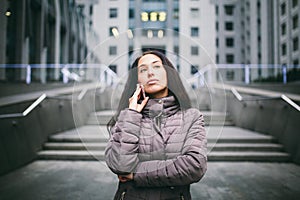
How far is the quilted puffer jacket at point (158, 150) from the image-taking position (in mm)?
1237

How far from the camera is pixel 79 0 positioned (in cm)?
302

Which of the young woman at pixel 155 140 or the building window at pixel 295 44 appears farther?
the building window at pixel 295 44

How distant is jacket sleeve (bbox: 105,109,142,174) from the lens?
1210 mm

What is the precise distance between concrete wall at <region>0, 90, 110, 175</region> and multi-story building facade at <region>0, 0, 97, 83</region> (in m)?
1.47

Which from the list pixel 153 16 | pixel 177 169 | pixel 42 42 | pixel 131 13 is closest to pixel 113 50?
pixel 153 16

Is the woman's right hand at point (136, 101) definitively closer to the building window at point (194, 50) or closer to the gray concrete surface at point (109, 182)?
the building window at point (194, 50)

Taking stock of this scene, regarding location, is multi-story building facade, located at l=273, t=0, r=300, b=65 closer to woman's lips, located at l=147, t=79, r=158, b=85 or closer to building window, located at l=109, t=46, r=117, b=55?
building window, located at l=109, t=46, r=117, b=55

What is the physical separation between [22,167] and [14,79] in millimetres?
4547

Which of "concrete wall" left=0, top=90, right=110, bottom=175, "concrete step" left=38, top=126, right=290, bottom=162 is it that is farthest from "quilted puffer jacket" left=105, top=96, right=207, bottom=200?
"concrete step" left=38, top=126, right=290, bottom=162

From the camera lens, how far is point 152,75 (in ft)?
4.20

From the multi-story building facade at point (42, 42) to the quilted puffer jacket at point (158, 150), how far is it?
3.45 m

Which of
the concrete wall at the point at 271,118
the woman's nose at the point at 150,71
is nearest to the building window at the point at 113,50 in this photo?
the woman's nose at the point at 150,71

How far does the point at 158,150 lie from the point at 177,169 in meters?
0.13

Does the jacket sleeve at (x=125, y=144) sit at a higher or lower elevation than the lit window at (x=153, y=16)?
lower
